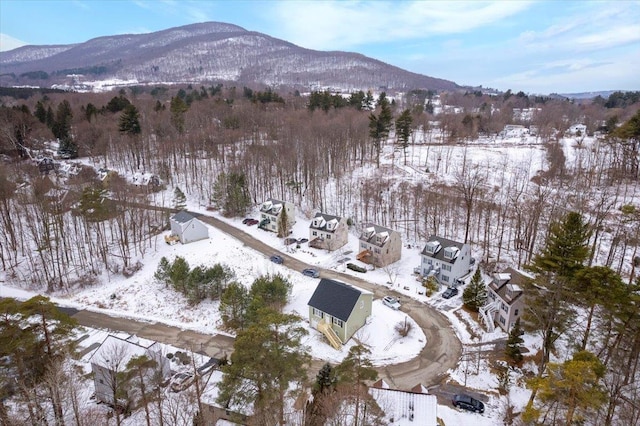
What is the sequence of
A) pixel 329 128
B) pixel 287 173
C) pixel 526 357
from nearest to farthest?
pixel 526 357, pixel 287 173, pixel 329 128

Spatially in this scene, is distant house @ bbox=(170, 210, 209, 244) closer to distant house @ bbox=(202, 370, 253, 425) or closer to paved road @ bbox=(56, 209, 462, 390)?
paved road @ bbox=(56, 209, 462, 390)

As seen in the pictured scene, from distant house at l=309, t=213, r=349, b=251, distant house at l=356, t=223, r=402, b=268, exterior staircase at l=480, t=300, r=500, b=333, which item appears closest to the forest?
exterior staircase at l=480, t=300, r=500, b=333

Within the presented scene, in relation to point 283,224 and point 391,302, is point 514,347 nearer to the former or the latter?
point 391,302

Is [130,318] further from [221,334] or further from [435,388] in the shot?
[435,388]

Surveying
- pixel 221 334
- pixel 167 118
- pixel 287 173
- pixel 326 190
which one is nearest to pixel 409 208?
pixel 326 190

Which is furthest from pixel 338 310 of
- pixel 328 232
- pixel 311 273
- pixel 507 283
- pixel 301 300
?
pixel 328 232

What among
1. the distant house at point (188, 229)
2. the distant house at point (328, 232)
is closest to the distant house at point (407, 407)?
the distant house at point (328, 232)

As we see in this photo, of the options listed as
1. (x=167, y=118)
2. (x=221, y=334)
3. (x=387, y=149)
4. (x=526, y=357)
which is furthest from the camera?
(x=387, y=149)
